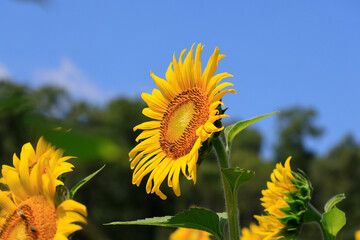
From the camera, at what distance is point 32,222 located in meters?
0.84

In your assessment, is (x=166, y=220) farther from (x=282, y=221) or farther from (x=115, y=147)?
(x=115, y=147)

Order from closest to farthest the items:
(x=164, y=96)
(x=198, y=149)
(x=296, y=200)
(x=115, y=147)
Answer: (x=115, y=147) < (x=198, y=149) < (x=164, y=96) < (x=296, y=200)

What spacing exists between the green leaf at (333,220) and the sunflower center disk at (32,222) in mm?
601

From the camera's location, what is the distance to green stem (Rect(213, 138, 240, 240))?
0.92 m

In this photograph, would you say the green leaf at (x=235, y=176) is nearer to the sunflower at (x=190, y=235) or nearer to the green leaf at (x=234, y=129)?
the green leaf at (x=234, y=129)

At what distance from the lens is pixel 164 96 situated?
112 cm

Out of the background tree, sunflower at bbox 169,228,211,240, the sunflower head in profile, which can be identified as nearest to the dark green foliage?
the background tree

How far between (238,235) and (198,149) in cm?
17

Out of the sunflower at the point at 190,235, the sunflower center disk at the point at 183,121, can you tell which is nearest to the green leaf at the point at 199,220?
the sunflower center disk at the point at 183,121

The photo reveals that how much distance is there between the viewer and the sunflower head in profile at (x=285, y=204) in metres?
1.20

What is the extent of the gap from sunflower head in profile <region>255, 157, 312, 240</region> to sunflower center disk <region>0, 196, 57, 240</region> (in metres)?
0.54

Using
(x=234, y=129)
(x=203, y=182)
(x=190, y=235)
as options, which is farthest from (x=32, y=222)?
(x=203, y=182)

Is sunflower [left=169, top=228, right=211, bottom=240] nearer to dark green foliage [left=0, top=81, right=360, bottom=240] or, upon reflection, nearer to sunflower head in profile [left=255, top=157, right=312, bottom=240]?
sunflower head in profile [left=255, top=157, right=312, bottom=240]

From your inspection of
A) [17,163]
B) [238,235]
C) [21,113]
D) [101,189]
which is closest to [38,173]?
[17,163]
